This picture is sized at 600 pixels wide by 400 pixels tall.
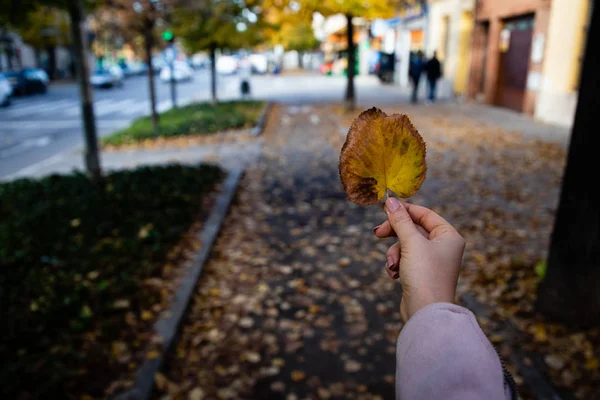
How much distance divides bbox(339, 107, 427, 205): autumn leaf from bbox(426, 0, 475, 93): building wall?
72.9 feet

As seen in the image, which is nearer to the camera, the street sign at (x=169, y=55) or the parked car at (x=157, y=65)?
the street sign at (x=169, y=55)

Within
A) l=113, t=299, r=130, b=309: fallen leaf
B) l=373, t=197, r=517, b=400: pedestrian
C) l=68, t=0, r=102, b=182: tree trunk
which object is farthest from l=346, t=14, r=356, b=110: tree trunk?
l=373, t=197, r=517, b=400: pedestrian

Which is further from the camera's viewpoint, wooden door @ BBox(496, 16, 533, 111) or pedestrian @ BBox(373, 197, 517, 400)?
wooden door @ BBox(496, 16, 533, 111)

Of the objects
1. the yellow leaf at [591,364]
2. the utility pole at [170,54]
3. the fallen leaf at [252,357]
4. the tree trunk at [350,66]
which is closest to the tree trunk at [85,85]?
the fallen leaf at [252,357]

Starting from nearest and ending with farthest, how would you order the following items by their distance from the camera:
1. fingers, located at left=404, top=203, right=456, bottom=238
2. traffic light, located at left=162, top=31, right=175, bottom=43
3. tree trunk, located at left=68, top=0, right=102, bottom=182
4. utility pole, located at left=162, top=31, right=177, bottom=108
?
fingers, located at left=404, top=203, right=456, bottom=238 → tree trunk, located at left=68, top=0, right=102, bottom=182 → traffic light, located at left=162, top=31, right=175, bottom=43 → utility pole, located at left=162, top=31, right=177, bottom=108

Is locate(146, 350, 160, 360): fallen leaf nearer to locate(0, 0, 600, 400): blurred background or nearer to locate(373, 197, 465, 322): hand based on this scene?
locate(0, 0, 600, 400): blurred background

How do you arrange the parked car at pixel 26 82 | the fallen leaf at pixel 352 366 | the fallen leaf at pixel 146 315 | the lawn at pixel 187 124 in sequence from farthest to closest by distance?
1. the parked car at pixel 26 82
2. the lawn at pixel 187 124
3. the fallen leaf at pixel 146 315
4. the fallen leaf at pixel 352 366

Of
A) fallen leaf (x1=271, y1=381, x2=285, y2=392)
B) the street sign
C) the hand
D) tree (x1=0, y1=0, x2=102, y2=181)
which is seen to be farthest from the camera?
the street sign

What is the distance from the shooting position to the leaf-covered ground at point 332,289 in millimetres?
3852

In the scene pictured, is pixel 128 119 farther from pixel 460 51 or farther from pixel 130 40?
pixel 460 51

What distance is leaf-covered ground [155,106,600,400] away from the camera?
3852 mm

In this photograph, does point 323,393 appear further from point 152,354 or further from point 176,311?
point 176,311

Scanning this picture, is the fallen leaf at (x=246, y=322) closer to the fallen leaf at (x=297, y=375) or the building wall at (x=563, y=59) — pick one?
the fallen leaf at (x=297, y=375)

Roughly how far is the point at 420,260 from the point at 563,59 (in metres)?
15.8
